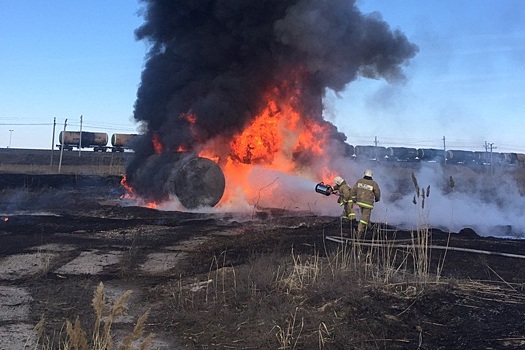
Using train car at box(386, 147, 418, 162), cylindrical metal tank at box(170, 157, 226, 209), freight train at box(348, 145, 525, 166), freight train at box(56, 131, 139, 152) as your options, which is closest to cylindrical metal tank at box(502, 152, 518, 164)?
freight train at box(348, 145, 525, 166)

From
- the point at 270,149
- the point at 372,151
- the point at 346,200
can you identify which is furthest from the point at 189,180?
the point at 372,151

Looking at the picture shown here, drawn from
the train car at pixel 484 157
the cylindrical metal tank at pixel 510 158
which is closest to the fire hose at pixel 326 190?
the cylindrical metal tank at pixel 510 158

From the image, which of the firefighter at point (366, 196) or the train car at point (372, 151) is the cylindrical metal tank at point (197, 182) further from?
the train car at point (372, 151)

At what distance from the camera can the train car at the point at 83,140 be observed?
163 ft

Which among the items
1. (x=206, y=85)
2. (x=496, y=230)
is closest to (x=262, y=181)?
(x=206, y=85)

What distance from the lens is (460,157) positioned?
Answer: 2077 inches

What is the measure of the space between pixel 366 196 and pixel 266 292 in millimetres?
6000

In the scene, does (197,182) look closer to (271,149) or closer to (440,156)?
(271,149)

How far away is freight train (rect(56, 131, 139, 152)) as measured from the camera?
49.8 m

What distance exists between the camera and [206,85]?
19.5 metres

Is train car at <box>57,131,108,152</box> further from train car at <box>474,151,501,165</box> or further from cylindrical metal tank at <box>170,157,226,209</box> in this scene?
train car at <box>474,151,501,165</box>

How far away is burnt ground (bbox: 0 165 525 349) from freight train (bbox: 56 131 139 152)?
40006mm

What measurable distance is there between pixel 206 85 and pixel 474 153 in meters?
42.4

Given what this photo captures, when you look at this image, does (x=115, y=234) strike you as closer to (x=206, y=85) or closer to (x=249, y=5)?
(x=206, y=85)
